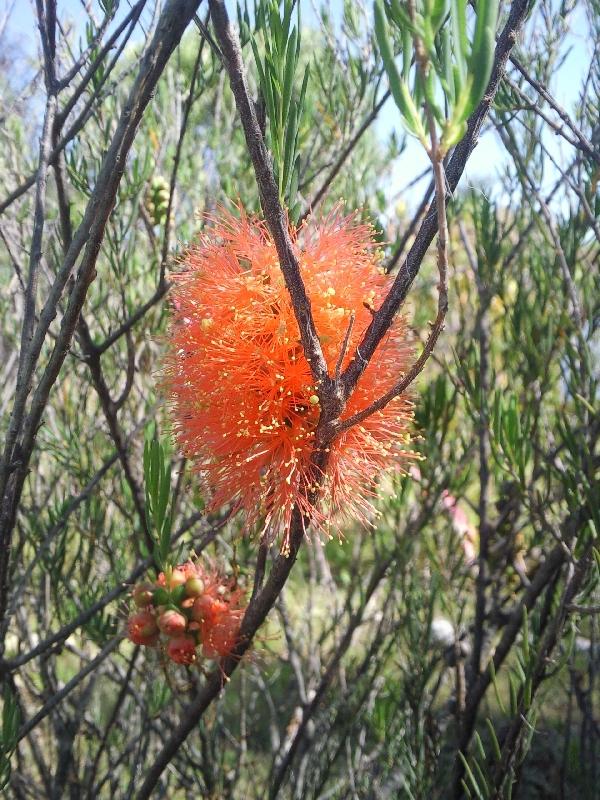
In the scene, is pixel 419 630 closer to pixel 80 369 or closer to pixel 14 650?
pixel 80 369

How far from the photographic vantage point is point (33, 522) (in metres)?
1.70

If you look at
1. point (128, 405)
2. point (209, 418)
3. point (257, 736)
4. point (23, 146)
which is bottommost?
point (257, 736)

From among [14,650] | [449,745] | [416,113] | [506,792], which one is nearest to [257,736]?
[14,650]

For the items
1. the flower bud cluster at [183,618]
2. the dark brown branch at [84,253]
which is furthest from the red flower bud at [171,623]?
the dark brown branch at [84,253]

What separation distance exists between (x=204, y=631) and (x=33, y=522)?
0.79 m

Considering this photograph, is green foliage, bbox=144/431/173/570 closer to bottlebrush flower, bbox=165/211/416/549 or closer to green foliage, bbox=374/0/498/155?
bottlebrush flower, bbox=165/211/416/549

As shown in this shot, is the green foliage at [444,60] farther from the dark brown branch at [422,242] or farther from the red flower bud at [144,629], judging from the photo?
the red flower bud at [144,629]

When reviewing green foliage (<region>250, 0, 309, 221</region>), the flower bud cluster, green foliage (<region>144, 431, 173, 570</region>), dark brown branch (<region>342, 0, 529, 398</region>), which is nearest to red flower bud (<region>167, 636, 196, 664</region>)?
the flower bud cluster

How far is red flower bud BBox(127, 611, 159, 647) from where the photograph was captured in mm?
1037

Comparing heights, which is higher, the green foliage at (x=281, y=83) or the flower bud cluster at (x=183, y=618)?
the green foliage at (x=281, y=83)

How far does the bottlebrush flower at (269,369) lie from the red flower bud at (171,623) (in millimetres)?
199

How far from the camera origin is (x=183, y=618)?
3.41ft

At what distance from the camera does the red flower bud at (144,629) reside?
1.04 metres

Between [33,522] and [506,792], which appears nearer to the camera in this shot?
[506,792]
